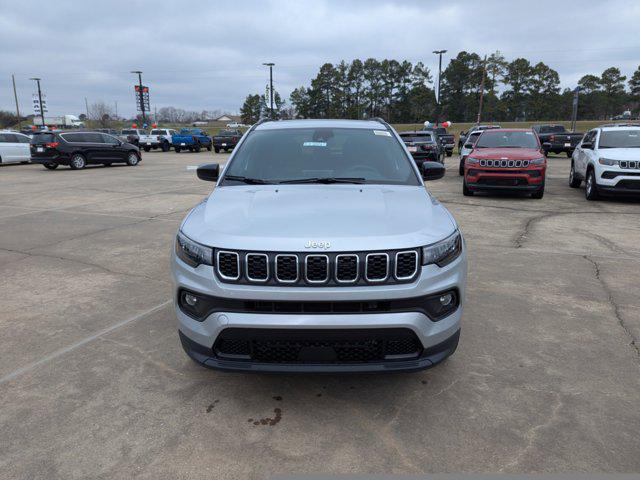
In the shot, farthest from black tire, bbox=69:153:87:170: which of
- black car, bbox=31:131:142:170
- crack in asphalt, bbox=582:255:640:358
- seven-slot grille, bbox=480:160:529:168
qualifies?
crack in asphalt, bbox=582:255:640:358

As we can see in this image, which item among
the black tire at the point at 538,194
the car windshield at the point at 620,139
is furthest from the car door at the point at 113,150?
the car windshield at the point at 620,139

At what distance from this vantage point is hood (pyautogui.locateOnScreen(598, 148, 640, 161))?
33.1ft

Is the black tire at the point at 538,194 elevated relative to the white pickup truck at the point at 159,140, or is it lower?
lower

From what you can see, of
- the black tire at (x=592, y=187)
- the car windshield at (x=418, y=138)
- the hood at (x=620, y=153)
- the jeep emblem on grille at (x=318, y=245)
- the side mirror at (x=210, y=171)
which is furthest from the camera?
the car windshield at (x=418, y=138)

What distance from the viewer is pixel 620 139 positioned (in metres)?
11.0

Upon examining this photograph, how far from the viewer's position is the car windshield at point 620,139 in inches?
425

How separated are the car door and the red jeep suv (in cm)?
1761

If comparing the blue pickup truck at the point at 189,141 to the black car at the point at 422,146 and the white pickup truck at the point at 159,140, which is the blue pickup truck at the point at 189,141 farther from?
the black car at the point at 422,146

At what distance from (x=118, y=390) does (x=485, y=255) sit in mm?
4877

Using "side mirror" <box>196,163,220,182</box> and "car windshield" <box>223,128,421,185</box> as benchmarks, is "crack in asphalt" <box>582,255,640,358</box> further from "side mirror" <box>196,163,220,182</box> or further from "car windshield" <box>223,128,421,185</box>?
"side mirror" <box>196,163,220,182</box>

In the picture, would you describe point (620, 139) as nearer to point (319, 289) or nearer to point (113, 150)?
point (319, 289)

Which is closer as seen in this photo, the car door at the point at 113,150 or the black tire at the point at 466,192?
the black tire at the point at 466,192

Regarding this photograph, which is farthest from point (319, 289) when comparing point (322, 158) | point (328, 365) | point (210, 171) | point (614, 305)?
point (614, 305)

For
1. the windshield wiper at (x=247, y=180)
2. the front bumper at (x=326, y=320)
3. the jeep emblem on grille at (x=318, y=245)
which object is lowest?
the front bumper at (x=326, y=320)
